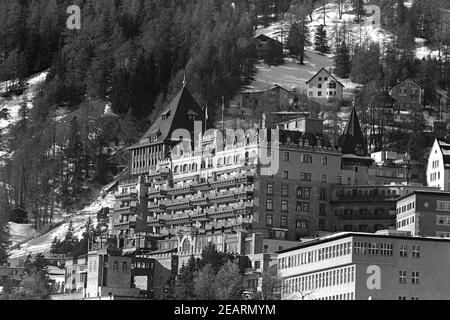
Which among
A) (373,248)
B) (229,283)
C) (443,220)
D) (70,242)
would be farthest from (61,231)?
(373,248)

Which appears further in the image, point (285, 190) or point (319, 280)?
point (285, 190)

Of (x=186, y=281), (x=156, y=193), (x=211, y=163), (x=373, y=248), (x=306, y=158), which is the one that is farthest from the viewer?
(x=156, y=193)

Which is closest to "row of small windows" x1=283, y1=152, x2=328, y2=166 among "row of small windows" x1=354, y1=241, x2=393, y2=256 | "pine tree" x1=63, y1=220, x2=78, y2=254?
"pine tree" x1=63, y1=220, x2=78, y2=254

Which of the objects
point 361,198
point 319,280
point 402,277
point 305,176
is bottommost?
point 402,277

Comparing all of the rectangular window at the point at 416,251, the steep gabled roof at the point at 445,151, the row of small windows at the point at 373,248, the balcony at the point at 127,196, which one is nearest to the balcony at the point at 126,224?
the balcony at the point at 127,196

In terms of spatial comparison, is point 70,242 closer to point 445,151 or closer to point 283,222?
point 283,222

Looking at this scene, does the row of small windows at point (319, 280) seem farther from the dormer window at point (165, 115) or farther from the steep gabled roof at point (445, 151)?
the dormer window at point (165, 115)

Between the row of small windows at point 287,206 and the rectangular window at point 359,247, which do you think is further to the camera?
the row of small windows at point 287,206
